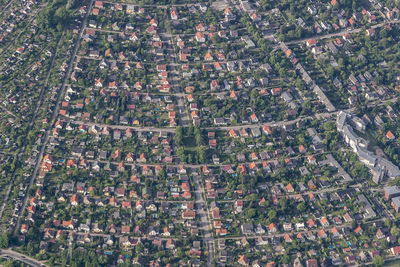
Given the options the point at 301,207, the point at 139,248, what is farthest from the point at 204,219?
the point at 301,207

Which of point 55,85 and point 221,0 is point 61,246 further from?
point 221,0

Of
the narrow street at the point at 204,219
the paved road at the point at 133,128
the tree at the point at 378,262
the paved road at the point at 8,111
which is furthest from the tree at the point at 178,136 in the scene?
the tree at the point at 378,262

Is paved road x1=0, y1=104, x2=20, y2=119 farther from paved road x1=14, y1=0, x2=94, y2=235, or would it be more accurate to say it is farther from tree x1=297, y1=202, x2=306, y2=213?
tree x1=297, y1=202, x2=306, y2=213

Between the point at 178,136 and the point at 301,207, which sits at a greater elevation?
the point at 178,136

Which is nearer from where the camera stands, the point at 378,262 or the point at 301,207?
the point at 378,262

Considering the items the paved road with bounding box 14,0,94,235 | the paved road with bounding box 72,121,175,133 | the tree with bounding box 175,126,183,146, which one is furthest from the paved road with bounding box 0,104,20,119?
the tree with bounding box 175,126,183,146

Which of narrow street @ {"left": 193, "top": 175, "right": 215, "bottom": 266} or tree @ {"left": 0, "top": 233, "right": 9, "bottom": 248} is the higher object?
tree @ {"left": 0, "top": 233, "right": 9, "bottom": 248}

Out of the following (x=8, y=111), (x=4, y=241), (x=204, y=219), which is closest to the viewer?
(x=4, y=241)

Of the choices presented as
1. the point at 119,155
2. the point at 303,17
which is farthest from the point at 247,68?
the point at 119,155

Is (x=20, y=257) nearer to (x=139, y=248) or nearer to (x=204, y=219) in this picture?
(x=139, y=248)
